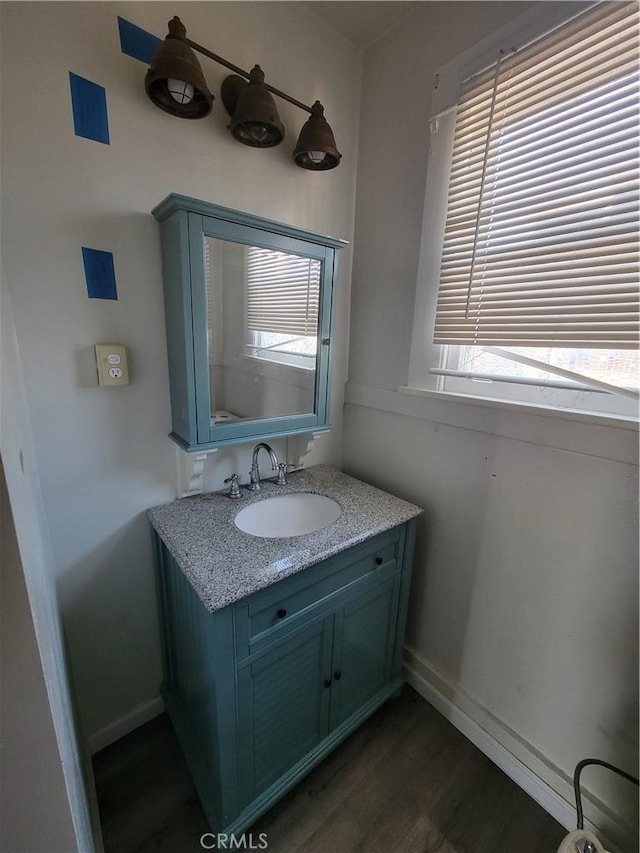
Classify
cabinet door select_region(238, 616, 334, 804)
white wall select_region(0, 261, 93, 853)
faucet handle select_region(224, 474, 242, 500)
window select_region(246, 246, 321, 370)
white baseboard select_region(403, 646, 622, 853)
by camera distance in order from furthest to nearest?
faucet handle select_region(224, 474, 242, 500), window select_region(246, 246, 321, 370), white baseboard select_region(403, 646, 622, 853), cabinet door select_region(238, 616, 334, 804), white wall select_region(0, 261, 93, 853)

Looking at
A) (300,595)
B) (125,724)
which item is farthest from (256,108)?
(125,724)

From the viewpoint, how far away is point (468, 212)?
111cm

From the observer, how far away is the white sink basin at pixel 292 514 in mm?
1287

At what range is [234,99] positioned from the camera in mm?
1078

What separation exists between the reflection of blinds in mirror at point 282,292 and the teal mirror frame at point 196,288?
0.04m

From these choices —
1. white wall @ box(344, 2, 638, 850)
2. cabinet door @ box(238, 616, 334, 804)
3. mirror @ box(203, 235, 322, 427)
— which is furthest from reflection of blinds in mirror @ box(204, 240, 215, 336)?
cabinet door @ box(238, 616, 334, 804)

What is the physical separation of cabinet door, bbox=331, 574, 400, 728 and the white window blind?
3.09 ft

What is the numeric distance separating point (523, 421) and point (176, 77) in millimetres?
1286

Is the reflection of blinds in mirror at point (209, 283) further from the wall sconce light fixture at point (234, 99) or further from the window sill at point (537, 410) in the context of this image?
the window sill at point (537, 410)

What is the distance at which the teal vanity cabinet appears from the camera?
89cm

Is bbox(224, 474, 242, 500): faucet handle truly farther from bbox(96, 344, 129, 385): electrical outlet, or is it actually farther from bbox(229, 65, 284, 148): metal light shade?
bbox(229, 65, 284, 148): metal light shade

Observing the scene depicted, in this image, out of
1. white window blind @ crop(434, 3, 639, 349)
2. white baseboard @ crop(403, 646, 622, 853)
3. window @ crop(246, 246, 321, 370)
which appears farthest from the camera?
window @ crop(246, 246, 321, 370)

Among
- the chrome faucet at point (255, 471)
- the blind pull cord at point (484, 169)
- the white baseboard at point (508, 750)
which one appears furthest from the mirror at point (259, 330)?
the white baseboard at point (508, 750)

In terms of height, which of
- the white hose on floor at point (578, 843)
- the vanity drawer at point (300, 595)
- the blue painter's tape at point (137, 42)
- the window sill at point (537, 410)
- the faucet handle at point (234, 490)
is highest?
the blue painter's tape at point (137, 42)
